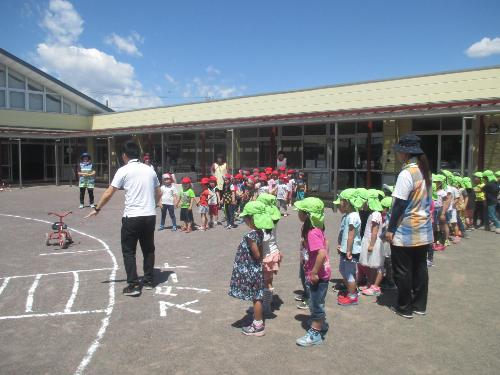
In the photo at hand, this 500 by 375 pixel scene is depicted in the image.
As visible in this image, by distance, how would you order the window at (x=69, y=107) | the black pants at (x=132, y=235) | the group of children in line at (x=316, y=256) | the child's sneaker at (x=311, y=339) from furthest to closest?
the window at (x=69, y=107) < the black pants at (x=132, y=235) < the group of children in line at (x=316, y=256) < the child's sneaker at (x=311, y=339)

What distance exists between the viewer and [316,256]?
13.5ft

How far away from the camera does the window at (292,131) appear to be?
59.2 ft

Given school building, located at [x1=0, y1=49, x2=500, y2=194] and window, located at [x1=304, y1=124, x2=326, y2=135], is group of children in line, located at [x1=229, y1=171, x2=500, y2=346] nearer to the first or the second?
school building, located at [x1=0, y1=49, x2=500, y2=194]

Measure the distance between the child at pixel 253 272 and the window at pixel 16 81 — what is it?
26477mm

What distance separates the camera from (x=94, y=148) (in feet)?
90.4

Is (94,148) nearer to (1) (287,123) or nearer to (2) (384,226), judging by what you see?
(1) (287,123)

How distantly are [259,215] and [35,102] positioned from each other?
88.3 feet

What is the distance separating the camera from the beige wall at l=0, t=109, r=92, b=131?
2506 cm

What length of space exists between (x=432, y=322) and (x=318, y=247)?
1609 millimetres

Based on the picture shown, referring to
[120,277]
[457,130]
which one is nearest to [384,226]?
[120,277]

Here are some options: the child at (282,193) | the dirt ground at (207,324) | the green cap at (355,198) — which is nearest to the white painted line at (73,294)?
the dirt ground at (207,324)

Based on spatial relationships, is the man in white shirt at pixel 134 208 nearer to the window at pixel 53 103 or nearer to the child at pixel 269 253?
the child at pixel 269 253

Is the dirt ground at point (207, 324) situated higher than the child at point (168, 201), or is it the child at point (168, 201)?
the child at point (168, 201)

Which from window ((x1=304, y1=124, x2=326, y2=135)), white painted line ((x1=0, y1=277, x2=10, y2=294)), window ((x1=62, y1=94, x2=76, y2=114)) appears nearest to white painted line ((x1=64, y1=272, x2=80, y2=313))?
white painted line ((x1=0, y1=277, x2=10, y2=294))
